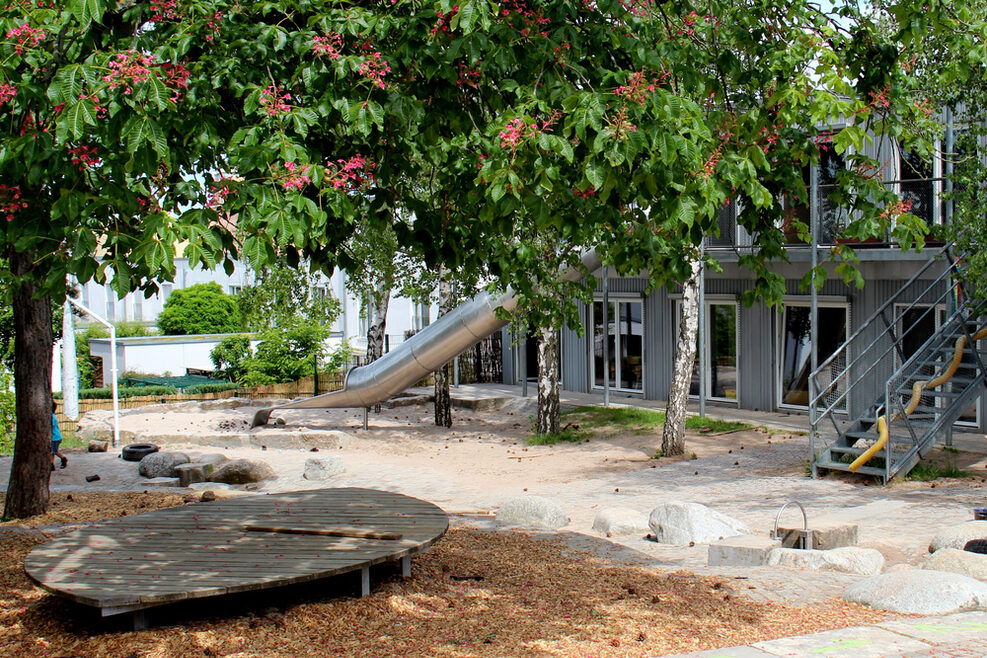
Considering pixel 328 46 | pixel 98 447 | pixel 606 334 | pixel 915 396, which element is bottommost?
pixel 98 447

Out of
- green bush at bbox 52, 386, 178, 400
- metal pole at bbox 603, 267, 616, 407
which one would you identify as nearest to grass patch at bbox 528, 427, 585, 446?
metal pole at bbox 603, 267, 616, 407

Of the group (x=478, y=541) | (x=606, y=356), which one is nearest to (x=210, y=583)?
(x=478, y=541)

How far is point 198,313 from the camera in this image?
45188mm

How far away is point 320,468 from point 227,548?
351 inches

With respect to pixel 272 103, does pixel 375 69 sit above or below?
above

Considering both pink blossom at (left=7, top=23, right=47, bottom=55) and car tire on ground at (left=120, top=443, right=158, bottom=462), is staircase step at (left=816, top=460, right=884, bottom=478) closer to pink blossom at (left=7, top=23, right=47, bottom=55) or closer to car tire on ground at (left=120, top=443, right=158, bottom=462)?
car tire on ground at (left=120, top=443, right=158, bottom=462)

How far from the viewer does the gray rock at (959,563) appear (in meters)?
8.23

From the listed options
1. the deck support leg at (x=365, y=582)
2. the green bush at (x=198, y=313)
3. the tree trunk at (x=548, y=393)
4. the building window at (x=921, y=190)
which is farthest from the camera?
the green bush at (x=198, y=313)

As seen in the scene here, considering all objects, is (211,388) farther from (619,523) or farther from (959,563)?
(959,563)

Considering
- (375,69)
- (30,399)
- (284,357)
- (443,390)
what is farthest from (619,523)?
(284,357)

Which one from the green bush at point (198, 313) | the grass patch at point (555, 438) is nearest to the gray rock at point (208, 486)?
the grass patch at point (555, 438)

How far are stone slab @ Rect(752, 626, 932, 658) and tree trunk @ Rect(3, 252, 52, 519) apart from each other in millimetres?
8600

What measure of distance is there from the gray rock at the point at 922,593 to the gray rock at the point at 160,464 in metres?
11.6

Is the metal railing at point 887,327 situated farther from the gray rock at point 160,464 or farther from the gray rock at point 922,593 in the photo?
the gray rock at point 160,464
